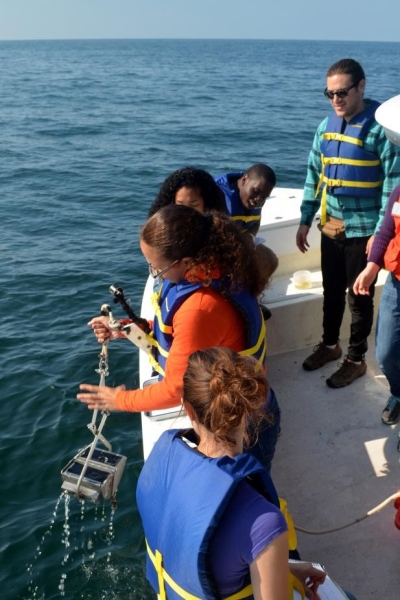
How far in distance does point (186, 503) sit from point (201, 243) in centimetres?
100

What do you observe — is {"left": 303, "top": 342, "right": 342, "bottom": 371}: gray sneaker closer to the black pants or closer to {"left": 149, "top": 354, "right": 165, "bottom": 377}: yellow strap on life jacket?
the black pants

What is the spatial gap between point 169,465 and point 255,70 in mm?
49953

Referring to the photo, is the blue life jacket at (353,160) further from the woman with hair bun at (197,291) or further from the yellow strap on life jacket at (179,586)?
the yellow strap on life jacket at (179,586)

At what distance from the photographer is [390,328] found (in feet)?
10.3

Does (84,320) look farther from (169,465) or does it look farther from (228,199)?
(169,465)

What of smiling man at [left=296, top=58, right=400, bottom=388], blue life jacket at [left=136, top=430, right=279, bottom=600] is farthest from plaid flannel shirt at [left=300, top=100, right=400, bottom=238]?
blue life jacket at [left=136, top=430, right=279, bottom=600]

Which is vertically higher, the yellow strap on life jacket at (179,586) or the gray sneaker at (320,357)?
the yellow strap on life jacket at (179,586)

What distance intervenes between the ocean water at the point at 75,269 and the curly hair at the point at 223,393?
2.11 meters

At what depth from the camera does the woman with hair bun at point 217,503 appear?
1.65m

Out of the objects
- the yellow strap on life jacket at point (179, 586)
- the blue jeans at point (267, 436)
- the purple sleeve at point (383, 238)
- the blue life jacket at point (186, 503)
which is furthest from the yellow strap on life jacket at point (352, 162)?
the yellow strap on life jacket at point (179, 586)

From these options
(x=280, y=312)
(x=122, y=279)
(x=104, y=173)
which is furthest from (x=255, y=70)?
(x=280, y=312)

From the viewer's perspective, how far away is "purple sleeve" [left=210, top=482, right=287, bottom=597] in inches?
63.9

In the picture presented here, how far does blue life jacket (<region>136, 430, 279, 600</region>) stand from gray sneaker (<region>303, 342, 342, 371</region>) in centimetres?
224

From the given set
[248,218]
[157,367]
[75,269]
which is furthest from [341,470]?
[75,269]
